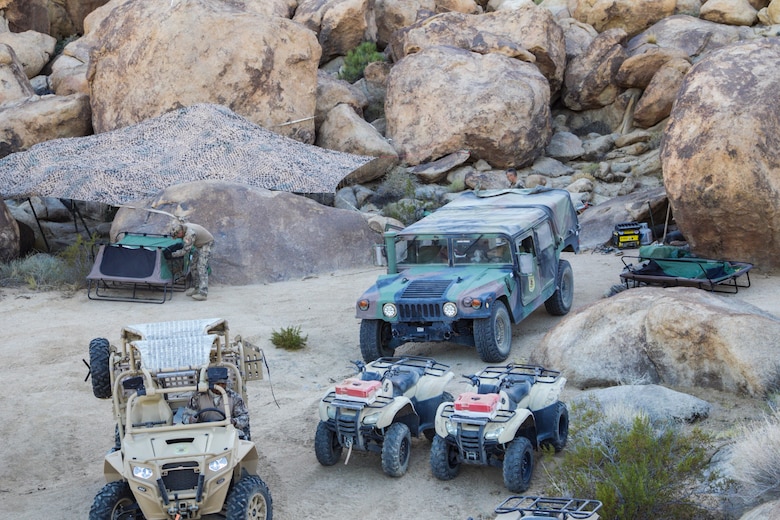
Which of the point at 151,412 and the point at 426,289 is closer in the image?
the point at 151,412

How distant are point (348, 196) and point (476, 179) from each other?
320cm

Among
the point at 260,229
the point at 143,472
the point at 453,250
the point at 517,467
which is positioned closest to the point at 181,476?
the point at 143,472

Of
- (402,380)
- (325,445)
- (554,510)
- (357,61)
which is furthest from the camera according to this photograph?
(357,61)

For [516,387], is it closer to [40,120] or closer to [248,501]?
[248,501]

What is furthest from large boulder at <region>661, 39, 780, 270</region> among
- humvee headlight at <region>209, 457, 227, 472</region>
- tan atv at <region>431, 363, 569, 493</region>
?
humvee headlight at <region>209, 457, 227, 472</region>

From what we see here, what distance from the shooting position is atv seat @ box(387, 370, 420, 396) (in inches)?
325

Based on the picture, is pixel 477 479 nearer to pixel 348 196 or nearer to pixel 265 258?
pixel 265 258

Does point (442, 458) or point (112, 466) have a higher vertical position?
point (112, 466)

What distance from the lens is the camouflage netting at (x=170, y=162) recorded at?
15961 millimetres

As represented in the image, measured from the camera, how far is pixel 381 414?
25.3 ft

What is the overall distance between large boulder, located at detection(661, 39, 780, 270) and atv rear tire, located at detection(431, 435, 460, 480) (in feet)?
27.7

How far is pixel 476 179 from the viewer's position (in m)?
22.6

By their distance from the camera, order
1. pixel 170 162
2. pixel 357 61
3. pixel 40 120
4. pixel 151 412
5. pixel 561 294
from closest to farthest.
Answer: pixel 151 412 < pixel 561 294 < pixel 170 162 < pixel 40 120 < pixel 357 61

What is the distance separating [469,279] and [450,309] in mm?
748
